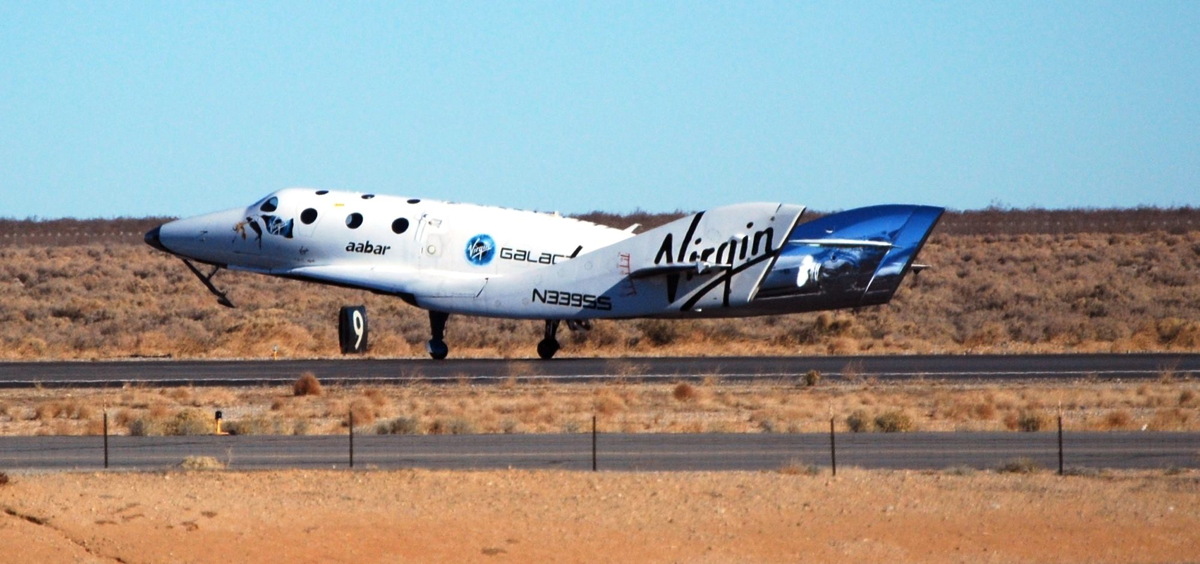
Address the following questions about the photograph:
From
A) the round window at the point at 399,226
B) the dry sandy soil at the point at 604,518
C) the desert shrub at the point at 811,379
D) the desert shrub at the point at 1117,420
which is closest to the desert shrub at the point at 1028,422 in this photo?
the desert shrub at the point at 1117,420

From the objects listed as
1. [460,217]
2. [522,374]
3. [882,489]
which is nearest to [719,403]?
[522,374]

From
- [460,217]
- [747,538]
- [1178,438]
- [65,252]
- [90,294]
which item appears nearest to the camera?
[747,538]

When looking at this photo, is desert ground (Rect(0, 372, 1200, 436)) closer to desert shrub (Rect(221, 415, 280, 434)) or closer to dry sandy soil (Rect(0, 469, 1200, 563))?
desert shrub (Rect(221, 415, 280, 434))

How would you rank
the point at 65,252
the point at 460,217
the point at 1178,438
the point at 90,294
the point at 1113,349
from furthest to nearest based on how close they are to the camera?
the point at 65,252
the point at 90,294
the point at 1113,349
the point at 460,217
the point at 1178,438

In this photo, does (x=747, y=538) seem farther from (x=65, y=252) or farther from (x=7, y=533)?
(x=65, y=252)

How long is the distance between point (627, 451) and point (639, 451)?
177 millimetres

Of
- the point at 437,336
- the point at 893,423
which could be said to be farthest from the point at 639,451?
the point at 437,336

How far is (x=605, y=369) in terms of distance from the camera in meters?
38.4

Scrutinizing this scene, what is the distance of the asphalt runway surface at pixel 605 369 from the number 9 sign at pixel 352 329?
4.31ft

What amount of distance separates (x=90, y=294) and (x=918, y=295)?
3619 cm

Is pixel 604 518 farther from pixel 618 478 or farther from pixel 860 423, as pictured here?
pixel 860 423

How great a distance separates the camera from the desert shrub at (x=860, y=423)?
26.5 m

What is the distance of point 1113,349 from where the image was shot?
151 feet

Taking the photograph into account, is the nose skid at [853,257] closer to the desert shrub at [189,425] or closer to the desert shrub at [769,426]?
the desert shrub at [769,426]
